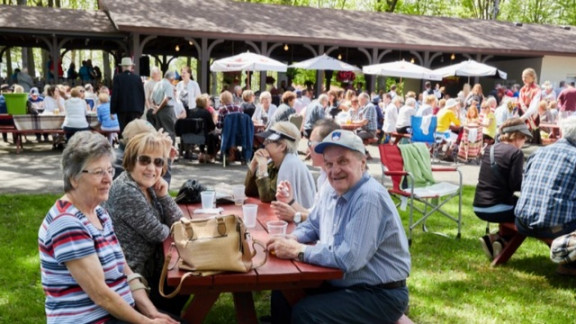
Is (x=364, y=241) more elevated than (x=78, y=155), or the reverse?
(x=78, y=155)

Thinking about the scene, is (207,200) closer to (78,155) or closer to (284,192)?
(284,192)

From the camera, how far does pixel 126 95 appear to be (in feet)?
32.3

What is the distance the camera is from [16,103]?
11289 millimetres

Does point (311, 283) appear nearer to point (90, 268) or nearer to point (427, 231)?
point (90, 268)

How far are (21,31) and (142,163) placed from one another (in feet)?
59.8

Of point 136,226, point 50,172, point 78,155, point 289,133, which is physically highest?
point 78,155

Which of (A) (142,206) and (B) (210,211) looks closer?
(A) (142,206)

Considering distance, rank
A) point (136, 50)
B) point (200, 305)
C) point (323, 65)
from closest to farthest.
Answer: point (200, 305) < point (323, 65) < point (136, 50)

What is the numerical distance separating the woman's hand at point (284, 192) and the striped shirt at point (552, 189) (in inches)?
84.6

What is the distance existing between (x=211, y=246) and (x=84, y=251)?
1.77 ft

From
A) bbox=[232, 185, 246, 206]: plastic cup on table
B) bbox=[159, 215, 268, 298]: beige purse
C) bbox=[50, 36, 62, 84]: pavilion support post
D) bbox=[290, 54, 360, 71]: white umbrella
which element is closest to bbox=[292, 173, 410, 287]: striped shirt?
bbox=[159, 215, 268, 298]: beige purse

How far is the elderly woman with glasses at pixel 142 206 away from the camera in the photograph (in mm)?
3037

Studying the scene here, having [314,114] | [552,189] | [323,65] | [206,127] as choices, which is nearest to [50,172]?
[206,127]

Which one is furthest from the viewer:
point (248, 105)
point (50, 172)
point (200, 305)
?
point (248, 105)
